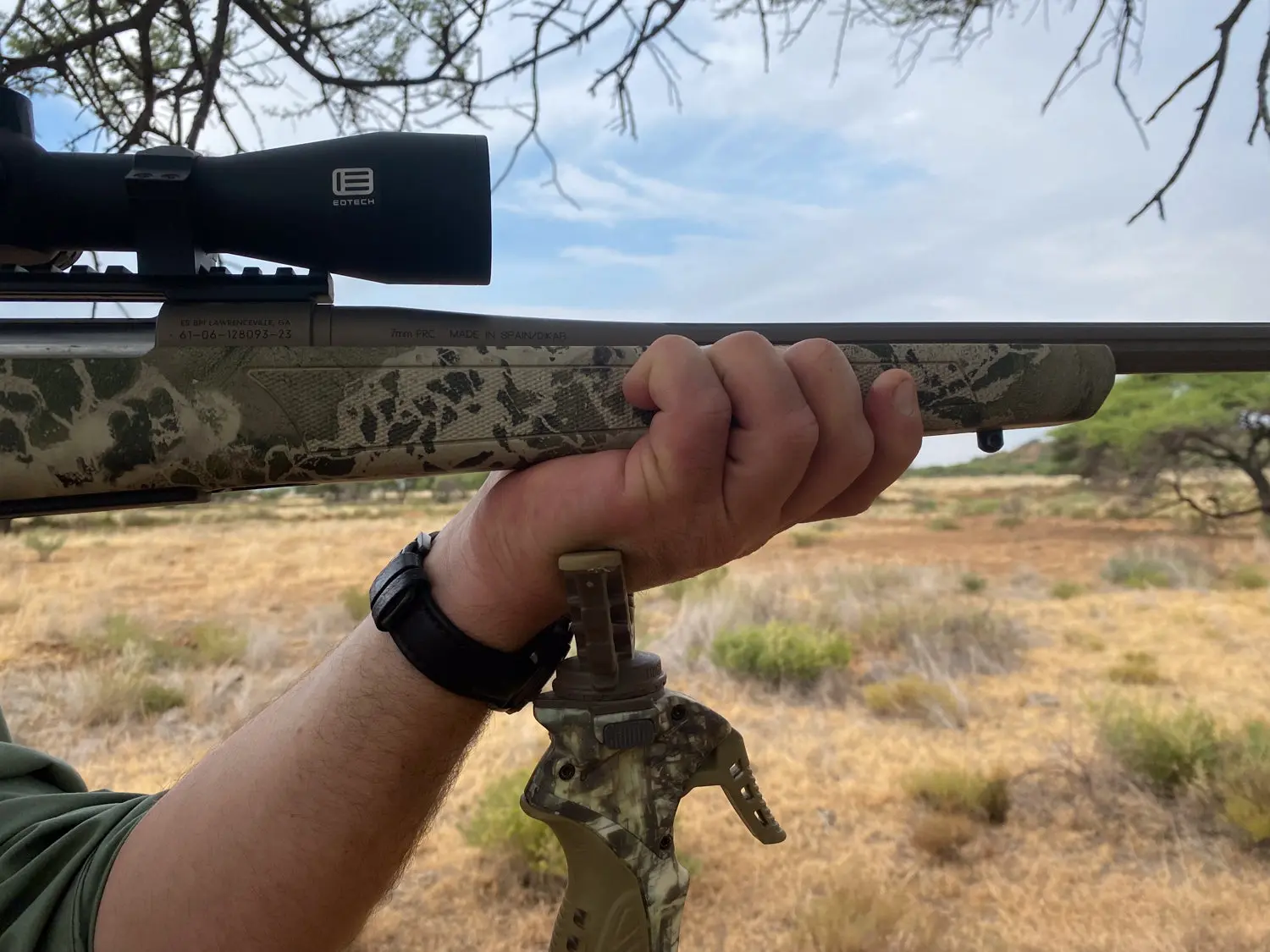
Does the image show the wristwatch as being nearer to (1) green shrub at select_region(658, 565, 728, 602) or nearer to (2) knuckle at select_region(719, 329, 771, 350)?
(2) knuckle at select_region(719, 329, 771, 350)

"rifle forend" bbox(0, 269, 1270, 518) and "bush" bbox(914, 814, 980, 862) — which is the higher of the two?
"rifle forend" bbox(0, 269, 1270, 518)

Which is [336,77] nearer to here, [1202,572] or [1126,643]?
[1126,643]

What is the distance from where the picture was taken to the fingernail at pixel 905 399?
120cm

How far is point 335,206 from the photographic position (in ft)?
3.80

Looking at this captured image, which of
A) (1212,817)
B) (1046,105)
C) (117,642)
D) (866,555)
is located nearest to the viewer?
(1046,105)

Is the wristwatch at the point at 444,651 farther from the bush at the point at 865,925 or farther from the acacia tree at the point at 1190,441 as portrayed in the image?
the acacia tree at the point at 1190,441

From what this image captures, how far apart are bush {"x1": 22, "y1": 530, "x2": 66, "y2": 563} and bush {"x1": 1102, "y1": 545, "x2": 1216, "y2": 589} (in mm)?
17954

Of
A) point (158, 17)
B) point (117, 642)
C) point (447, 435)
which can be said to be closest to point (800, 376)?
point (447, 435)

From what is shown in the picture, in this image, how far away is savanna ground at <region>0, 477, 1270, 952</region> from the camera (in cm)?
389

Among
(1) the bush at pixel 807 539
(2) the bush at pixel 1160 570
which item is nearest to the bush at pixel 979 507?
(1) the bush at pixel 807 539

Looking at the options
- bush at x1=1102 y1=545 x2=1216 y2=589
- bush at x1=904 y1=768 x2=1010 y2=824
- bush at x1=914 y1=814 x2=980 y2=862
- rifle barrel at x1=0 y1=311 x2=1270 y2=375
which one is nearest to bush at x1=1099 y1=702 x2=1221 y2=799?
bush at x1=904 y1=768 x2=1010 y2=824

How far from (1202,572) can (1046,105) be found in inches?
444

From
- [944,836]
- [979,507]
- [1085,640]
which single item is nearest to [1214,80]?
[944,836]

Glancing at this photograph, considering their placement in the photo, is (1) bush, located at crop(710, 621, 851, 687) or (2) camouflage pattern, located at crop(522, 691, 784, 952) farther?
(1) bush, located at crop(710, 621, 851, 687)
